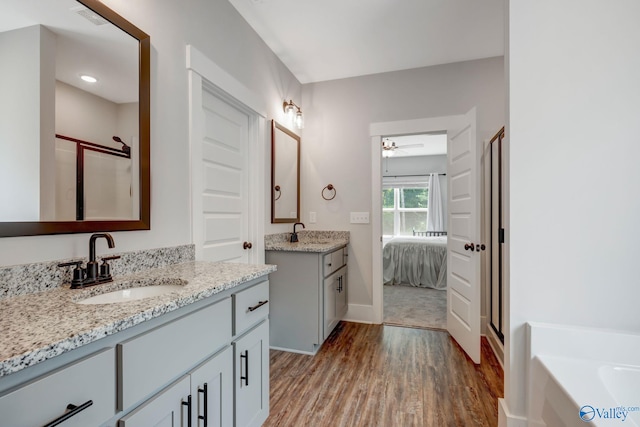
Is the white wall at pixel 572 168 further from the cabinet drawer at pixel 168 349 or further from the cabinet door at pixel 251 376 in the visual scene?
the cabinet drawer at pixel 168 349

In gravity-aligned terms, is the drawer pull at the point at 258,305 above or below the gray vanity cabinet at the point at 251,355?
above

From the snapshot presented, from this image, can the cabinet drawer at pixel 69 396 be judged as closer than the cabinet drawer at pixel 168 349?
Yes

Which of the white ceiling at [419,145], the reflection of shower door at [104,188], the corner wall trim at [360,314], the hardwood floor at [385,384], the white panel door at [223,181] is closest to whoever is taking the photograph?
the reflection of shower door at [104,188]

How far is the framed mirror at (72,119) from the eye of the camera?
3.22 feet

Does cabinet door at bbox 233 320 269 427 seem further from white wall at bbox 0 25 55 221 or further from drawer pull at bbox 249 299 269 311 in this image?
white wall at bbox 0 25 55 221

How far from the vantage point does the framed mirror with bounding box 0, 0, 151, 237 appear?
983 mm

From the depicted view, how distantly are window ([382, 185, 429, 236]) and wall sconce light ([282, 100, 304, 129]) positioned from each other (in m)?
4.47

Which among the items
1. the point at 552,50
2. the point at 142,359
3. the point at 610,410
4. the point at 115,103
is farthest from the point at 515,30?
the point at 142,359

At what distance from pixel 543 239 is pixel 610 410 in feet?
2.33

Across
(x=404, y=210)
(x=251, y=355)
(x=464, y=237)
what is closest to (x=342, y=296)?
(x=464, y=237)

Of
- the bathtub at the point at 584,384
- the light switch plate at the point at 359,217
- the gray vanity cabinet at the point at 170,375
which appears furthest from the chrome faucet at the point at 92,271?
the light switch plate at the point at 359,217

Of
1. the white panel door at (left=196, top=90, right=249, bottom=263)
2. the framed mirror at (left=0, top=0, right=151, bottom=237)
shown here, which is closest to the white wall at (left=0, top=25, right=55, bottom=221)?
the framed mirror at (left=0, top=0, right=151, bottom=237)

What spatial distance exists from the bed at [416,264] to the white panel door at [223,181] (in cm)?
282

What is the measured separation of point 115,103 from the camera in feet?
4.35
